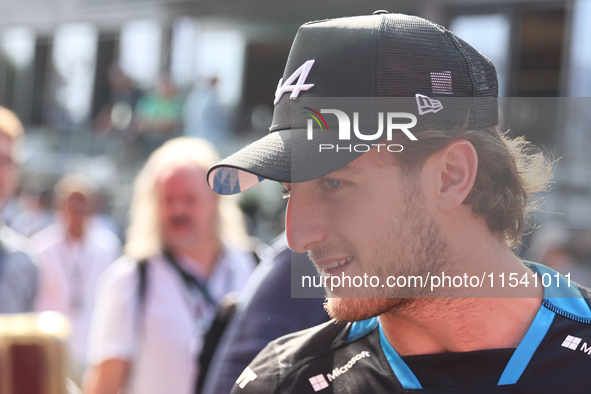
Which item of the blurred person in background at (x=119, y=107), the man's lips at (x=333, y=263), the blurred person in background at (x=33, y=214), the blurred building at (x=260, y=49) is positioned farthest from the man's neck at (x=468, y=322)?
the blurred person in background at (x=33, y=214)

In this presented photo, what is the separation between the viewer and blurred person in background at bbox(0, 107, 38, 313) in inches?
106

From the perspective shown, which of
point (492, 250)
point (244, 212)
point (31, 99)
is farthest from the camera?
point (31, 99)

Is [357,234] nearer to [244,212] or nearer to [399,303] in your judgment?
[399,303]

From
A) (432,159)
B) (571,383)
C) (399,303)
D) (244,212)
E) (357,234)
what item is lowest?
(244,212)

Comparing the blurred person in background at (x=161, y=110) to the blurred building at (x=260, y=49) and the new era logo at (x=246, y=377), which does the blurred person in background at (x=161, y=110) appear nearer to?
the blurred building at (x=260, y=49)

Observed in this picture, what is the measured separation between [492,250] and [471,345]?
0.66 feet

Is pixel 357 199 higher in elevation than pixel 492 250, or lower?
higher

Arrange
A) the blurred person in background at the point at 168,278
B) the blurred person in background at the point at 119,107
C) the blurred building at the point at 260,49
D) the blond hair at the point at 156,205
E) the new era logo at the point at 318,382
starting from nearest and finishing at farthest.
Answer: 1. the new era logo at the point at 318,382
2. the blurred building at the point at 260,49
3. the blurred person in background at the point at 168,278
4. the blond hair at the point at 156,205
5. the blurred person in background at the point at 119,107

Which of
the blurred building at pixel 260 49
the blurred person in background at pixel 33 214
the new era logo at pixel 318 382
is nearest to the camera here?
the new era logo at pixel 318 382

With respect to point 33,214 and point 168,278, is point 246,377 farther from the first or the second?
point 33,214

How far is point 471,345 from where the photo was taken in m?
1.15

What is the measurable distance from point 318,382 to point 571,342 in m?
0.51

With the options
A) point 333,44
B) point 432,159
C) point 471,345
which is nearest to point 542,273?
point 471,345

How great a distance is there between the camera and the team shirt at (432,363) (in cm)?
109
